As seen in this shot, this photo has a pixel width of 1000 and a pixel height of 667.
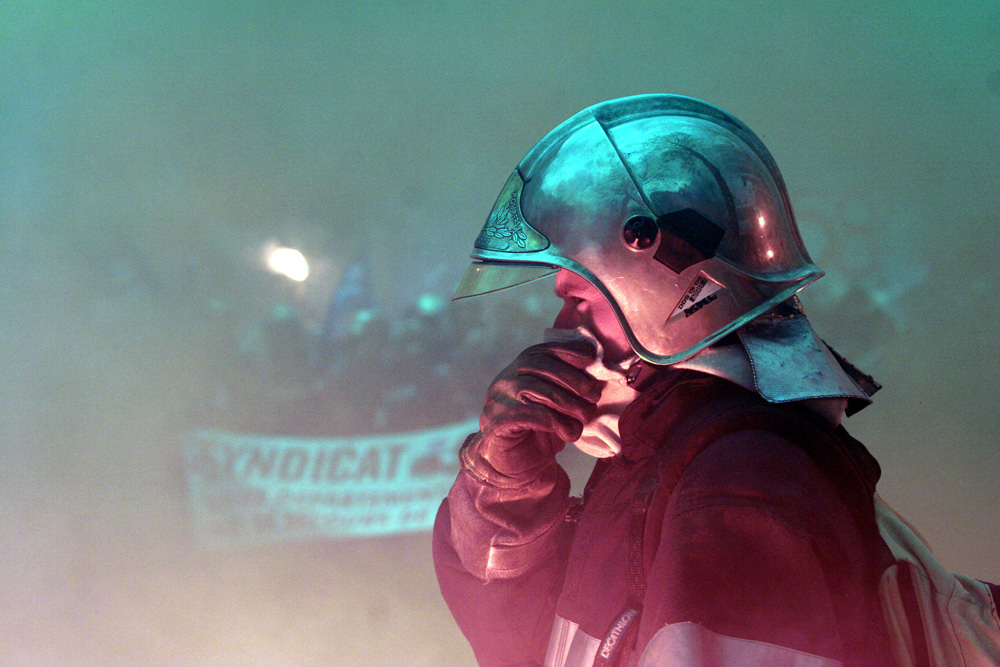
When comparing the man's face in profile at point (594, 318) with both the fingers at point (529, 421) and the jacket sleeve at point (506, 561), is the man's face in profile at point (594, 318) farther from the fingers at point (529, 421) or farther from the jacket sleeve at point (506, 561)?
the jacket sleeve at point (506, 561)

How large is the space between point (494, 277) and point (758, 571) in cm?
74

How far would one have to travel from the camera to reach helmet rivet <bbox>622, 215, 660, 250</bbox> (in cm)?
108

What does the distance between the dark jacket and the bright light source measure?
60.4 inches

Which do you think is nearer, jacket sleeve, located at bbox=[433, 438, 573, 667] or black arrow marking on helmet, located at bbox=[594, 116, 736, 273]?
black arrow marking on helmet, located at bbox=[594, 116, 736, 273]

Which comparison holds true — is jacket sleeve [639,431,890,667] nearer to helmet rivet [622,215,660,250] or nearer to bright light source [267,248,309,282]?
helmet rivet [622,215,660,250]

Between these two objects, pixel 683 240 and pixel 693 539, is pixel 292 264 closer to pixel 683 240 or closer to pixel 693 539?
pixel 683 240

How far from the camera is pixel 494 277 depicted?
1311 millimetres

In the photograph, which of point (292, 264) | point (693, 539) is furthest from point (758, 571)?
point (292, 264)

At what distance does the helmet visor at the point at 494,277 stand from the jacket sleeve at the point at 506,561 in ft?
1.15

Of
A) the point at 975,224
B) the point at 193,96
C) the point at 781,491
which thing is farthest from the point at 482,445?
the point at 193,96

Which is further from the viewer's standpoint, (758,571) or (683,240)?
(683,240)

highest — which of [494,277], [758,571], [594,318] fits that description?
[494,277]

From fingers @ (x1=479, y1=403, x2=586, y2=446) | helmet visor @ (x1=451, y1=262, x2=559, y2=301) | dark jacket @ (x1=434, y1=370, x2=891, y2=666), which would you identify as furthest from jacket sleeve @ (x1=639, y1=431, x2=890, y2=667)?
helmet visor @ (x1=451, y1=262, x2=559, y2=301)

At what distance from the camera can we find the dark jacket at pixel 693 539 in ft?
2.47
